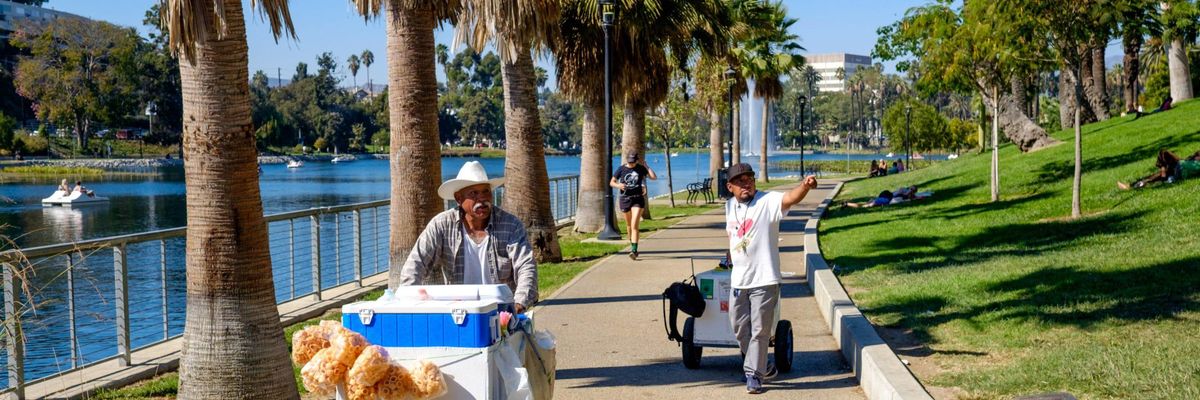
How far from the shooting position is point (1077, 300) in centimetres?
958

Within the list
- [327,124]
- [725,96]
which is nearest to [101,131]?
[327,124]

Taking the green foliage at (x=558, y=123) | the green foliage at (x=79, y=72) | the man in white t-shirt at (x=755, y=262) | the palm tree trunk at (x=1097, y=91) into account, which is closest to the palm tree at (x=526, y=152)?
the man in white t-shirt at (x=755, y=262)

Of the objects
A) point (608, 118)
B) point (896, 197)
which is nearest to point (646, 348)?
point (608, 118)

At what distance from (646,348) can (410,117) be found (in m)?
3.91

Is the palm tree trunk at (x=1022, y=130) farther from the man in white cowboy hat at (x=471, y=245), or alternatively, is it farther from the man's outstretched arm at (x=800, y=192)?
A: the man in white cowboy hat at (x=471, y=245)

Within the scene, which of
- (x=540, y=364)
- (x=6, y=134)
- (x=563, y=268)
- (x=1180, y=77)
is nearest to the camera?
(x=540, y=364)

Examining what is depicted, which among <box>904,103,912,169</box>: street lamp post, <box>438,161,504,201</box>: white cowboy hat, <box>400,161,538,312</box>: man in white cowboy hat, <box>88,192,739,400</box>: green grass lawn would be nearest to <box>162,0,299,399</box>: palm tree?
<box>400,161,538,312</box>: man in white cowboy hat

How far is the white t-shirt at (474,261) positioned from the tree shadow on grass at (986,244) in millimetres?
8019

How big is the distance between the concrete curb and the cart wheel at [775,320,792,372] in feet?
1.56

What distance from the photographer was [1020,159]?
29.3m

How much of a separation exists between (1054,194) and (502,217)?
619 inches

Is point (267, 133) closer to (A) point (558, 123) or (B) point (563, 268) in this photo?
(A) point (558, 123)

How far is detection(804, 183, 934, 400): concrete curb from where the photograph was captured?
23.1 feet

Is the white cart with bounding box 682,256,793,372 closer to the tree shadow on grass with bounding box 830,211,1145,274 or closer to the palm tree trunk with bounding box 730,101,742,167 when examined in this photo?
the tree shadow on grass with bounding box 830,211,1145,274
